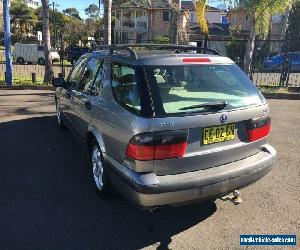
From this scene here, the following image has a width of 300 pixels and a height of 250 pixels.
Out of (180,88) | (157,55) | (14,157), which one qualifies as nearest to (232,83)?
(180,88)

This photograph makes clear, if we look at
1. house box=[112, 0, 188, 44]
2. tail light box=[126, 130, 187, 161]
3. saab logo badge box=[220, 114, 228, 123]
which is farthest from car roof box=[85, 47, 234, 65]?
house box=[112, 0, 188, 44]

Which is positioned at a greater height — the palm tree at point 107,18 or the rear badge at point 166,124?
the palm tree at point 107,18

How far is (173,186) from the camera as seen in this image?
10.4 feet

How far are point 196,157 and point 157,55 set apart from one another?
121 cm

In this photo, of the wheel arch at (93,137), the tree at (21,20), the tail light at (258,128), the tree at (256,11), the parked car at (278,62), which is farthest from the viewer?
the tree at (21,20)

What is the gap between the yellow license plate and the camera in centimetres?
336

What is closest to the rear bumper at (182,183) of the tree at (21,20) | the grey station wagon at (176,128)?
the grey station wagon at (176,128)

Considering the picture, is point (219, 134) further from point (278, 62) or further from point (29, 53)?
point (29, 53)

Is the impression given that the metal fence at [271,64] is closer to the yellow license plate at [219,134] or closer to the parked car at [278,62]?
the parked car at [278,62]

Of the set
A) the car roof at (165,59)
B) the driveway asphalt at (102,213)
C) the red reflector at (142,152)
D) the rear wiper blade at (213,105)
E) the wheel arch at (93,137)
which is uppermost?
the car roof at (165,59)

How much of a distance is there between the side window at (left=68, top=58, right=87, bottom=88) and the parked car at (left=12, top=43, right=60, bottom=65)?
83.7 feet

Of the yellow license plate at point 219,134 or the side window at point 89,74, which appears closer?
the yellow license plate at point 219,134

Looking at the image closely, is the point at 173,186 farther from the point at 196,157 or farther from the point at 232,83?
the point at 232,83

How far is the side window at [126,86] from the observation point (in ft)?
11.1
